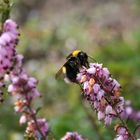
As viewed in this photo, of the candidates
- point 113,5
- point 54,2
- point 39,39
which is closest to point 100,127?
point 39,39

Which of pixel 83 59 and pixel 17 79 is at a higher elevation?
pixel 83 59

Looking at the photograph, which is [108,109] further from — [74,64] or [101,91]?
[74,64]

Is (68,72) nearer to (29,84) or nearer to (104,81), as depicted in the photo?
(29,84)

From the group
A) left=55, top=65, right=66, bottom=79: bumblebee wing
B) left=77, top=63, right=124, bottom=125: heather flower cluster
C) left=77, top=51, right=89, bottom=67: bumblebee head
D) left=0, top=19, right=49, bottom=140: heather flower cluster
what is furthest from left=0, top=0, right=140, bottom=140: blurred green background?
left=77, top=63, right=124, bottom=125: heather flower cluster

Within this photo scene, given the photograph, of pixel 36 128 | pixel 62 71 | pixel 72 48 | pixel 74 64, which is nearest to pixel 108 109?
pixel 74 64

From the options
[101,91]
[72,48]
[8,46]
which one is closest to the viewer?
[101,91]

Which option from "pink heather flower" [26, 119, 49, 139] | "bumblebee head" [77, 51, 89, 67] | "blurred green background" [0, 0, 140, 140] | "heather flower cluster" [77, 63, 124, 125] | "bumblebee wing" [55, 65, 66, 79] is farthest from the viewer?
"blurred green background" [0, 0, 140, 140]

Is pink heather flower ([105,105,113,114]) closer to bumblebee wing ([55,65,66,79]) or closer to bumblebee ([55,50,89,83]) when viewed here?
bumblebee ([55,50,89,83])

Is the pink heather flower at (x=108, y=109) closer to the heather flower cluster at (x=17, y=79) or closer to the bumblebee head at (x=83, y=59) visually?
the bumblebee head at (x=83, y=59)
